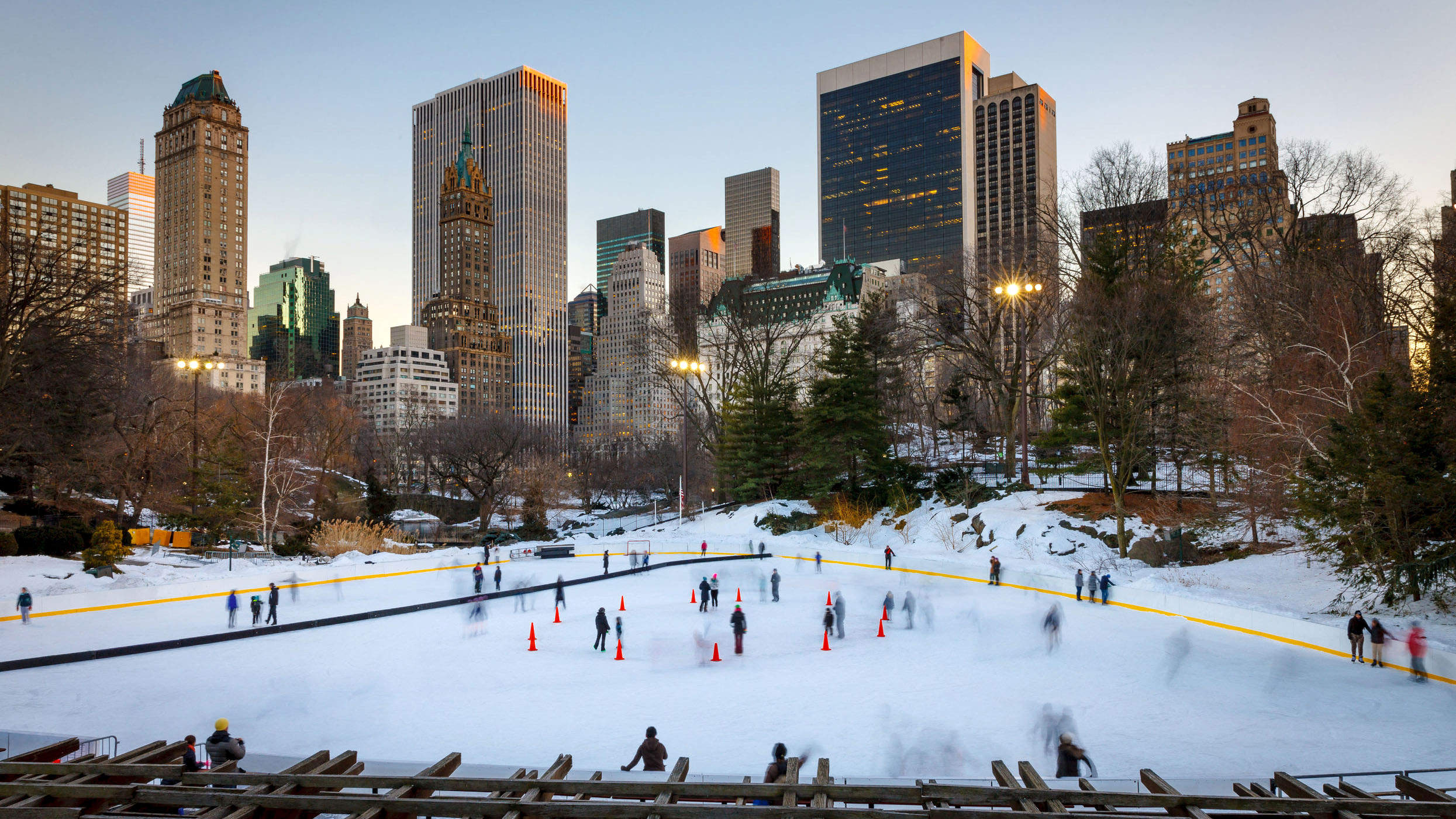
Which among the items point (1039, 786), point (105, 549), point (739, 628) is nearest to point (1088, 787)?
point (1039, 786)

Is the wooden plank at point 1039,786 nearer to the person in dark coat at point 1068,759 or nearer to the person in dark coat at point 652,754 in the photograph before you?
the person in dark coat at point 1068,759

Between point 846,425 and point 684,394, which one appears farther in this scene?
point 684,394

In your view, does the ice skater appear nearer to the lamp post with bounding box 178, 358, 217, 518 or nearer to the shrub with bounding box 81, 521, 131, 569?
the shrub with bounding box 81, 521, 131, 569

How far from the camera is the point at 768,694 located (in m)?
14.0

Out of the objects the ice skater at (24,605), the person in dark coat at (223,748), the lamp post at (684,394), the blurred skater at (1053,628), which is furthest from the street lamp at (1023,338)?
the person in dark coat at (223,748)

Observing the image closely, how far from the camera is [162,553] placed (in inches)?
1245

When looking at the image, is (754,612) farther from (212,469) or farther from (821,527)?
(212,469)

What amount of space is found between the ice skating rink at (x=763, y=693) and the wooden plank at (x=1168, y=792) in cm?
353

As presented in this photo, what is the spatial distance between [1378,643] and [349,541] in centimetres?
3387

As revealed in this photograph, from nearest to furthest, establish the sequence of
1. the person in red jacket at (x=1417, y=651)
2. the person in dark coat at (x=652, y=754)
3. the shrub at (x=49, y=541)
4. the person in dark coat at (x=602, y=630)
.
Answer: the person in dark coat at (x=652, y=754) < the person in red jacket at (x=1417, y=651) < the person in dark coat at (x=602, y=630) < the shrub at (x=49, y=541)

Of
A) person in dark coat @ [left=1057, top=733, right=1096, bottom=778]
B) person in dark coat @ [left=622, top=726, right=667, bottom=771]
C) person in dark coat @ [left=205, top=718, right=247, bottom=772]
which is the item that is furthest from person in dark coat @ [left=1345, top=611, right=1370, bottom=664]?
person in dark coat @ [left=205, top=718, right=247, bottom=772]

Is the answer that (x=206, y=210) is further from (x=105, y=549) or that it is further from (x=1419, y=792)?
(x=1419, y=792)

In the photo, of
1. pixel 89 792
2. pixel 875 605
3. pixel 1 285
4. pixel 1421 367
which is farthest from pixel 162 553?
pixel 1421 367

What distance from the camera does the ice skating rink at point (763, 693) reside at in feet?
36.5
